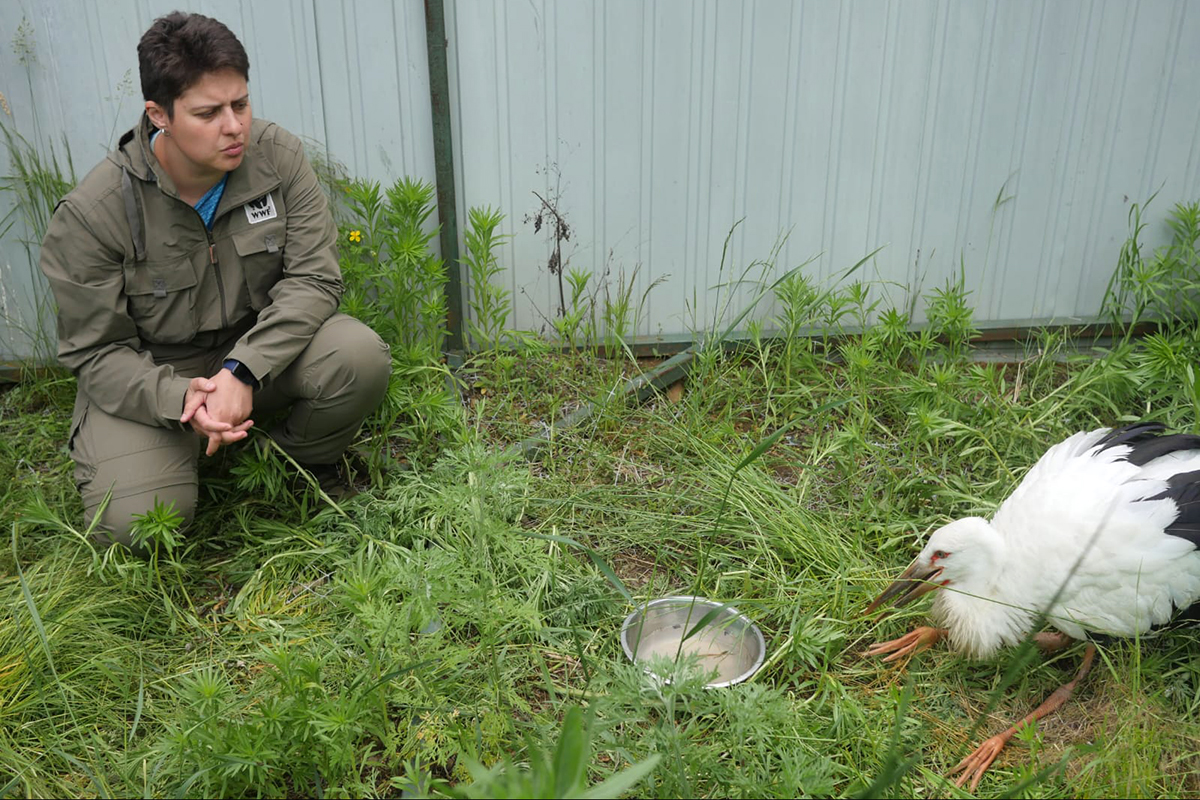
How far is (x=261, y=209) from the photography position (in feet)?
10.4

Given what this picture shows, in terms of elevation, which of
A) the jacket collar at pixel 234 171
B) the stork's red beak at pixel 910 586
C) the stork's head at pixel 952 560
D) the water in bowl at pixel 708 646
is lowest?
the water in bowl at pixel 708 646

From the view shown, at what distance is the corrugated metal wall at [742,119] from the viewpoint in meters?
3.66

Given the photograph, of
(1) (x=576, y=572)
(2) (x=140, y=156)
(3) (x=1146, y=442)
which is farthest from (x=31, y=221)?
(3) (x=1146, y=442)

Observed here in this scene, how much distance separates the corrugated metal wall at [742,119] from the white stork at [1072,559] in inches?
61.1

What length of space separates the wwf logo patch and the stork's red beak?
2178mm

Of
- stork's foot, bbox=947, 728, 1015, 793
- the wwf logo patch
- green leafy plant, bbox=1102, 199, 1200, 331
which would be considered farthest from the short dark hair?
green leafy plant, bbox=1102, 199, 1200, 331

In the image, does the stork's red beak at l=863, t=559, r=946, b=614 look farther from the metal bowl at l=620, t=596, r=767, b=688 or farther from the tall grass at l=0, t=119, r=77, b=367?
the tall grass at l=0, t=119, r=77, b=367

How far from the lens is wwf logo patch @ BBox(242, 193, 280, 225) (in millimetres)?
3152

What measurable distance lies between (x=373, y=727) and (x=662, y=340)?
89.8 inches

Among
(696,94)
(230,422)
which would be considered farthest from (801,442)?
(230,422)

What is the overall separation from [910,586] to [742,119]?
1987mm

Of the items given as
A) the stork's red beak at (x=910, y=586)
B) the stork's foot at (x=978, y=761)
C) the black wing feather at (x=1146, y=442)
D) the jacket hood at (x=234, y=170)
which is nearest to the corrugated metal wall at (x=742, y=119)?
the jacket hood at (x=234, y=170)

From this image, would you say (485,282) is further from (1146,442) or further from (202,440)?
(1146,442)

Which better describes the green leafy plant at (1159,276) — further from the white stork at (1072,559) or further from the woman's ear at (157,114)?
the woman's ear at (157,114)
